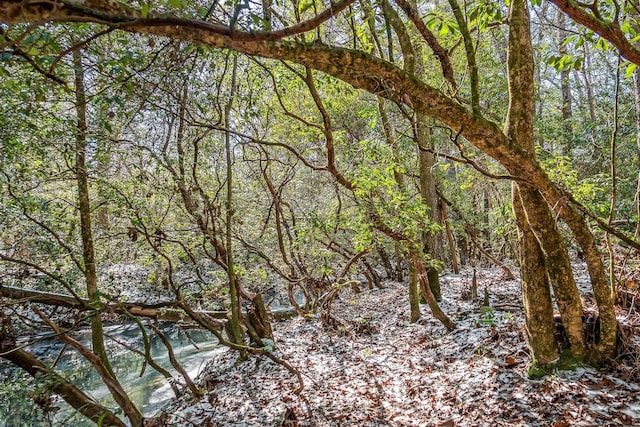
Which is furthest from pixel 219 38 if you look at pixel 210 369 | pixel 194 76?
pixel 210 369

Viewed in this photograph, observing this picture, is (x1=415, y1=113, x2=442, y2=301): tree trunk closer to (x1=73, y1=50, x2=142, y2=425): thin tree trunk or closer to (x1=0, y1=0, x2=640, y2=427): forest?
(x1=0, y1=0, x2=640, y2=427): forest

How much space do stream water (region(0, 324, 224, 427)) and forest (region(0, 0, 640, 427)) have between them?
0.28 feet

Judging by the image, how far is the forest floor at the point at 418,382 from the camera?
13.0ft

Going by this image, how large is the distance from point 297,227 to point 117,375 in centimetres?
660

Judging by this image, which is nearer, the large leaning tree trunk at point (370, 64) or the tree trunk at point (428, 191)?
the large leaning tree trunk at point (370, 64)

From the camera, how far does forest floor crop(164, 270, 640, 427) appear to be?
397cm

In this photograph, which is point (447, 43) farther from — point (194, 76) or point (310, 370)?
point (310, 370)

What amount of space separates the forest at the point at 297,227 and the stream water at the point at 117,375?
0.28 feet

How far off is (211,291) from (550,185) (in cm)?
633

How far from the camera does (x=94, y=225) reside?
6.58 m

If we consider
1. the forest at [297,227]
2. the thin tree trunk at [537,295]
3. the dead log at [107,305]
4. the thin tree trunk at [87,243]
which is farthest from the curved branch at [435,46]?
the dead log at [107,305]

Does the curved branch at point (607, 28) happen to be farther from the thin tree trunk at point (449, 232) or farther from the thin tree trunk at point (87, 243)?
the thin tree trunk at point (449, 232)

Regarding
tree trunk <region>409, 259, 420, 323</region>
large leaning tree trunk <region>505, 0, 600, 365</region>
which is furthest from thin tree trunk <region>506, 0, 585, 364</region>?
tree trunk <region>409, 259, 420, 323</region>

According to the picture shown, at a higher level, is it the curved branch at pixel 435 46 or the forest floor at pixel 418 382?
the curved branch at pixel 435 46
